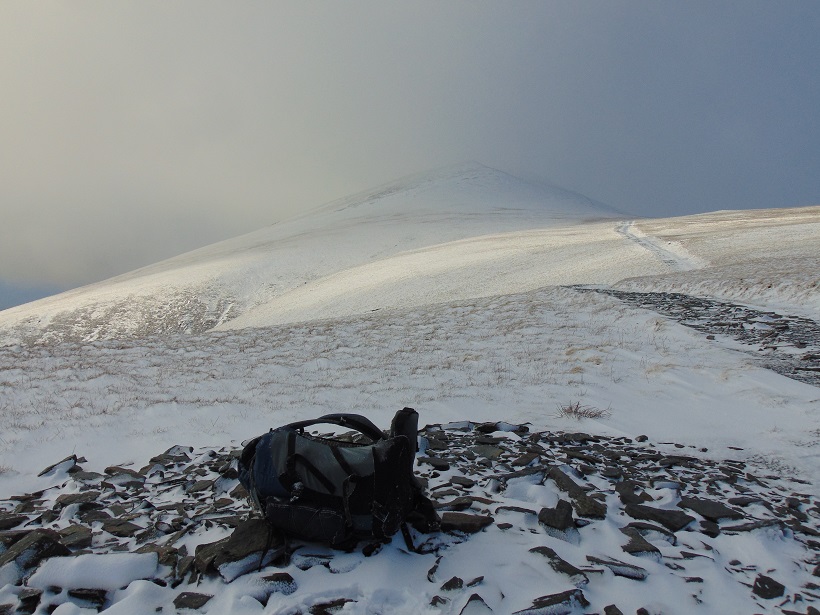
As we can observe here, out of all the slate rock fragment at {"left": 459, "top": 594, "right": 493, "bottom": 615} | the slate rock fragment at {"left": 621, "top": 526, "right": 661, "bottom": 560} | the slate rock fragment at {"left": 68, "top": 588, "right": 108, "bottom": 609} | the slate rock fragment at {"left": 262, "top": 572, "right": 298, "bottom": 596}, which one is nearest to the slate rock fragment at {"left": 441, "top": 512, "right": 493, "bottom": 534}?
the slate rock fragment at {"left": 459, "top": 594, "right": 493, "bottom": 615}

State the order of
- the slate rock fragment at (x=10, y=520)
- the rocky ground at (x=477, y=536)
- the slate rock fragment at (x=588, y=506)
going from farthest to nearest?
the slate rock fragment at (x=10, y=520)
the slate rock fragment at (x=588, y=506)
the rocky ground at (x=477, y=536)

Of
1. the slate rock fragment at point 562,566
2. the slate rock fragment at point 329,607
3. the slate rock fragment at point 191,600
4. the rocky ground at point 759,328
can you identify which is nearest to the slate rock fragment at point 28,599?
the slate rock fragment at point 191,600

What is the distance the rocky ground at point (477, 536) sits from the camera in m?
3.86

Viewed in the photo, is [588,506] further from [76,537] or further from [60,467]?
[60,467]

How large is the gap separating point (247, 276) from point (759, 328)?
44.1 metres

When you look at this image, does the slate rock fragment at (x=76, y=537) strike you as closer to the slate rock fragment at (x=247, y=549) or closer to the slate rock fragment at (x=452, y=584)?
the slate rock fragment at (x=247, y=549)

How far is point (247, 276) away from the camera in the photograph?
4950 cm

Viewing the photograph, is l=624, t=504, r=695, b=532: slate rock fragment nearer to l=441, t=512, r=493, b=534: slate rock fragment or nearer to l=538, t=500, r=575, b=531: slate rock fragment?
l=538, t=500, r=575, b=531: slate rock fragment

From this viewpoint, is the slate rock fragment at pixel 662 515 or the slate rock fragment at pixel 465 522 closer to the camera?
the slate rock fragment at pixel 465 522

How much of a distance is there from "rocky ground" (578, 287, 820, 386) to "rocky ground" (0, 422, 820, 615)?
229 inches

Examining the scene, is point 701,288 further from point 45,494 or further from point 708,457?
point 45,494

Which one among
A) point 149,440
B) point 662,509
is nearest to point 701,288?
point 662,509

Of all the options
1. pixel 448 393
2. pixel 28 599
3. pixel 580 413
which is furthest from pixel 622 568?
pixel 448 393

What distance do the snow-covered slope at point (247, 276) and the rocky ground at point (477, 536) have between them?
25814 millimetres
